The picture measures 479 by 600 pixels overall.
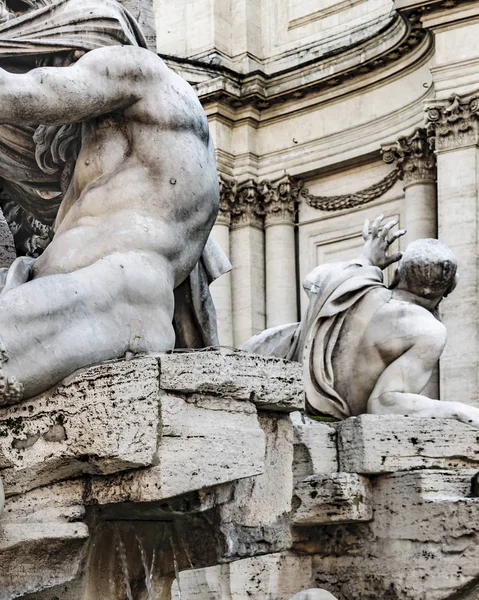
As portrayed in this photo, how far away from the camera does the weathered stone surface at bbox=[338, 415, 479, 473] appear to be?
4859 millimetres

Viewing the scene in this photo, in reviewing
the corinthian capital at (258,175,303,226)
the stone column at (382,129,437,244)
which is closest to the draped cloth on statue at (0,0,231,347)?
the stone column at (382,129,437,244)

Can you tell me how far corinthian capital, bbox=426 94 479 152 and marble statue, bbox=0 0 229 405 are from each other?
1187cm

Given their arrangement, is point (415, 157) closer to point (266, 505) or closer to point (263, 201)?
point (263, 201)

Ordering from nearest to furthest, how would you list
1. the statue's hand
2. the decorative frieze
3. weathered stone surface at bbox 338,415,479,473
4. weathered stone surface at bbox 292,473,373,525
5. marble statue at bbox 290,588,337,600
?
1. marble statue at bbox 290,588,337,600
2. weathered stone surface at bbox 292,473,373,525
3. weathered stone surface at bbox 338,415,479,473
4. the statue's hand
5. the decorative frieze

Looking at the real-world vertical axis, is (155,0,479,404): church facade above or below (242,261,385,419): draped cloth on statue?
above

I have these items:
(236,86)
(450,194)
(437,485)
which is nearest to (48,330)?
(437,485)

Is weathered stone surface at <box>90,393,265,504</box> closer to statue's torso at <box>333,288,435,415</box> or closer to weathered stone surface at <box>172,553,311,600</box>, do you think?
weathered stone surface at <box>172,553,311,600</box>

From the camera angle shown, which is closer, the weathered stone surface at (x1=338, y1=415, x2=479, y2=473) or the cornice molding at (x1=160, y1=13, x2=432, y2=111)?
the weathered stone surface at (x1=338, y1=415, x2=479, y2=473)

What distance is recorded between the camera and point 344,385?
18.2ft

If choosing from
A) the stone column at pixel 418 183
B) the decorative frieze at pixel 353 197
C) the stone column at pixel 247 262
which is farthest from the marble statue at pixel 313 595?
the stone column at pixel 247 262

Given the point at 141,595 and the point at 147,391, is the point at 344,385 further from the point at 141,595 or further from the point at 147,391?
the point at 147,391

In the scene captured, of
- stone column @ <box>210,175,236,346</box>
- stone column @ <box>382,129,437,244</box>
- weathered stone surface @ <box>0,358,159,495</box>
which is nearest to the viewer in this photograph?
weathered stone surface @ <box>0,358,159,495</box>

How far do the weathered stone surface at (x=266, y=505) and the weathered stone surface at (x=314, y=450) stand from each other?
144cm

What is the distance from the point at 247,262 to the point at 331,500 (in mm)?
14299
